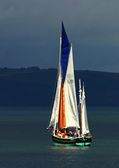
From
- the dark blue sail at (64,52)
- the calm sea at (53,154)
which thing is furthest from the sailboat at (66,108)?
the calm sea at (53,154)

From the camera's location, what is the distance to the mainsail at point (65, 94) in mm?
142750

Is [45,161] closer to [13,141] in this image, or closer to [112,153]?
[112,153]

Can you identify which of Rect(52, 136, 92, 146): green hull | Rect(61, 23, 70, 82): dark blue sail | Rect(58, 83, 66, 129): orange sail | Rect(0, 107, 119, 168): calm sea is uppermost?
Rect(61, 23, 70, 82): dark blue sail

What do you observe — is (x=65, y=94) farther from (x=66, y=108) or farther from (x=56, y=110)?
(x=56, y=110)

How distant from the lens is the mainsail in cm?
14275

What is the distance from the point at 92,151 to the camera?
138000 millimetres

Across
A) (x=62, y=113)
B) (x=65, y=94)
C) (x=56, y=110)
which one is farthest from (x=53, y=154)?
(x=65, y=94)

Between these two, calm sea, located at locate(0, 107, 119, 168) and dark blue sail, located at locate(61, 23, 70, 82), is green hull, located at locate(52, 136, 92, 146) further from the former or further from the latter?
dark blue sail, located at locate(61, 23, 70, 82)

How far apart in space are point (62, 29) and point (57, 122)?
12.8 meters

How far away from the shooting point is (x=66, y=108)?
144875mm

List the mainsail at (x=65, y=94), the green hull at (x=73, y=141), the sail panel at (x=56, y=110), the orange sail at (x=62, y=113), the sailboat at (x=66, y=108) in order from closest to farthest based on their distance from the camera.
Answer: the green hull at (x=73, y=141) < the sailboat at (x=66, y=108) < the sail panel at (x=56, y=110) < the mainsail at (x=65, y=94) < the orange sail at (x=62, y=113)

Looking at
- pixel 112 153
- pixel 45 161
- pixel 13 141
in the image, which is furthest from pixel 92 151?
pixel 13 141

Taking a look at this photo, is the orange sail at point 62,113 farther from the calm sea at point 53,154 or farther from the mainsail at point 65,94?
the calm sea at point 53,154

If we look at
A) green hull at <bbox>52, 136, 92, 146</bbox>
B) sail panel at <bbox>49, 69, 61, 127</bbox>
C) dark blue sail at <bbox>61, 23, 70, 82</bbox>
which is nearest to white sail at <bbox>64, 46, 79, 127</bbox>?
dark blue sail at <bbox>61, 23, 70, 82</bbox>
